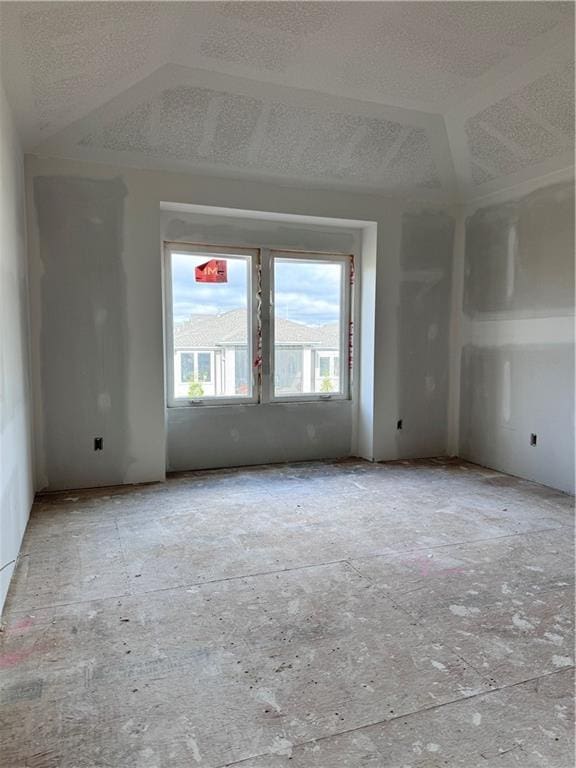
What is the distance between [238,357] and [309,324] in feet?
2.66

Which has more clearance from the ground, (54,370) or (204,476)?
(54,370)

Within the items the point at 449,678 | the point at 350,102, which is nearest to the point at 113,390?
the point at 350,102

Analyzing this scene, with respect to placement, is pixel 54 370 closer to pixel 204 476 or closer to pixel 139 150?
pixel 204 476

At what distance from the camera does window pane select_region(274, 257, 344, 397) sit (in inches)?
188

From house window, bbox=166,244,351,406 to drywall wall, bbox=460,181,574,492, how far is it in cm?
129

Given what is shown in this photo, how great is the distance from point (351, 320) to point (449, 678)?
12.3 ft

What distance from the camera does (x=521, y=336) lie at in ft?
14.0

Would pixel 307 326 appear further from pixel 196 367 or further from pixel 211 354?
pixel 196 367

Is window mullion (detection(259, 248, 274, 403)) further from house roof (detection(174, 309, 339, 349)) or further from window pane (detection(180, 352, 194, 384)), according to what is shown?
window pane (detection(180, 352, 194, 384))

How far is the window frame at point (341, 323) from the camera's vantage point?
4.70m

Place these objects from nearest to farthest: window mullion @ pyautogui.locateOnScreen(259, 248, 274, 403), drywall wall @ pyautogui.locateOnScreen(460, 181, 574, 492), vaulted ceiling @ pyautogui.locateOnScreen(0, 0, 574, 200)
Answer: vaulted ceiling @ pyautogui.locateOnScreen(0, 0, 574, 200)
drywall wall @ pyautogui.locateOnScreen(460, 181, 574, 492)
window mullion @ pyautogui.locateOnScreen(259, 248, 274, 403)

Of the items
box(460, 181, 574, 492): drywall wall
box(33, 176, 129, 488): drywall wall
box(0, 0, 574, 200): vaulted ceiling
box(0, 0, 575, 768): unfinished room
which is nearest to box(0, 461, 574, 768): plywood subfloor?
box(0, 0, 575, 768): unfinished room

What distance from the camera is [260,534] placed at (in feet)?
9.87

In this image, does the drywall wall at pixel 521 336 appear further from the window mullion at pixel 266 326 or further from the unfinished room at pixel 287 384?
the window mullion at pixel 266 326
